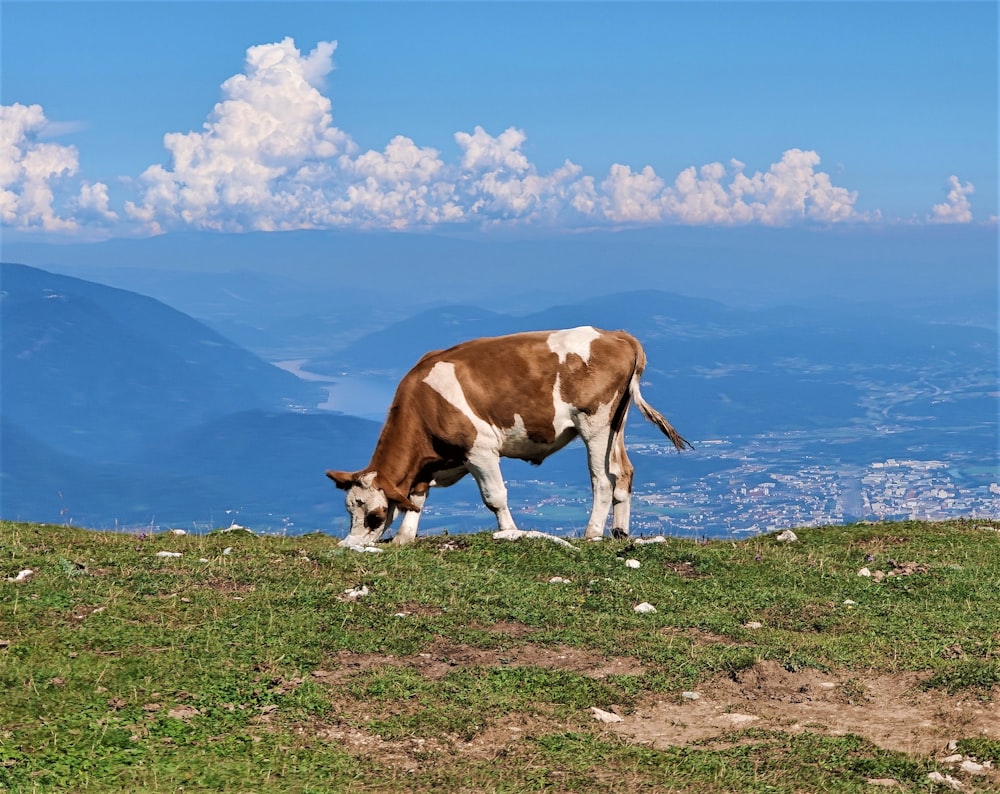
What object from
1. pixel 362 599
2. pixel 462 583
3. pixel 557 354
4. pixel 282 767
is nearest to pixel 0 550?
pixel 362 599

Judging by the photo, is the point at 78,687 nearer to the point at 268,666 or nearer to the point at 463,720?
the point at 268,666

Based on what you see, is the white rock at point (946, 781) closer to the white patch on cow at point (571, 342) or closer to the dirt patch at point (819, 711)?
the dirt patch at point (819, 711)

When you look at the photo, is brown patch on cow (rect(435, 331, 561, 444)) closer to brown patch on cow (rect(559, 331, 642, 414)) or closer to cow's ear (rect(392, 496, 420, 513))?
brown patch on cow (rect(559, 331, 642, 414))

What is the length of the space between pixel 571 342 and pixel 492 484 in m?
2.72

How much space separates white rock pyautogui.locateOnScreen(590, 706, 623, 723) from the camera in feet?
33.2

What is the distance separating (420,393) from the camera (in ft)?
61.2

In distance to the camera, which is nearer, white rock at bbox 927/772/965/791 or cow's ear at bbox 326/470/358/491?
white rock at bbox 927/772/965/791

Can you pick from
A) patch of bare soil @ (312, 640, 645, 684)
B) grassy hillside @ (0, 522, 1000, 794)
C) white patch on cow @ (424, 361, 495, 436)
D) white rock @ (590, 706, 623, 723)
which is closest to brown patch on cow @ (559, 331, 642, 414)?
white patch on cow @ (424, 361, 495, 436)

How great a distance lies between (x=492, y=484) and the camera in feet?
62.5

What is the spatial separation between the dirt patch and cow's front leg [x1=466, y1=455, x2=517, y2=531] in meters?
8.09

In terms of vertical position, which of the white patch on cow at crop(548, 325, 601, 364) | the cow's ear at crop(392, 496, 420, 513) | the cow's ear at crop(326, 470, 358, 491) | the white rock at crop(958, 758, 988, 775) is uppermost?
the white patch on cow at crop(548, 325, 601, 364)

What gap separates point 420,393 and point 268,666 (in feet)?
27.1

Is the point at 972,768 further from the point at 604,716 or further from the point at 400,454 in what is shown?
the point at 400,454

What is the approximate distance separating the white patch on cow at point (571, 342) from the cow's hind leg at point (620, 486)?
5.75 feet
